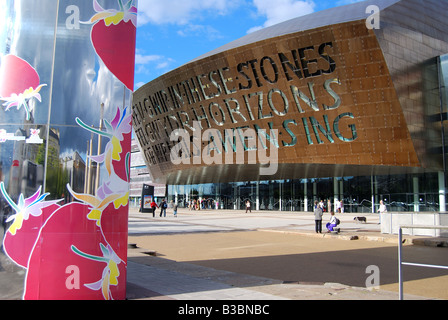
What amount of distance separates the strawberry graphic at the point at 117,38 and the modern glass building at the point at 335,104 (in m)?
25.4

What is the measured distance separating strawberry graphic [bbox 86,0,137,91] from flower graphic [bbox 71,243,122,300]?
2.44 m

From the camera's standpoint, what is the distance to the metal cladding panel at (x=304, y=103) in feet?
94.7

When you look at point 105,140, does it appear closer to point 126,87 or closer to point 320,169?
point 126,87

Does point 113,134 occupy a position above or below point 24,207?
above

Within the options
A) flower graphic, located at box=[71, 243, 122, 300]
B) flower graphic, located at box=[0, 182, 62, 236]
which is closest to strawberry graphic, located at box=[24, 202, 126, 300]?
flower graphic, located at box=[71, 243, 122, 300]

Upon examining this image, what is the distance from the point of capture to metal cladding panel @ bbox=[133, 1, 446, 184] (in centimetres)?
2886

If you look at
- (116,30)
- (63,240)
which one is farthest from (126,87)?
(63,240)

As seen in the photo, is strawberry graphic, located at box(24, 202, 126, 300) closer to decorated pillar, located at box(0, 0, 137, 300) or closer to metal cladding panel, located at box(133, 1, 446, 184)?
decorated pillar, located at box(0, 0, 137, 300)

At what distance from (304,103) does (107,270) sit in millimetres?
28762

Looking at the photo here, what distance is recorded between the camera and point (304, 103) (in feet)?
105

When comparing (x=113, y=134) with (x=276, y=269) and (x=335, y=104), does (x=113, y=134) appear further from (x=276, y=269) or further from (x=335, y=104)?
(x=335, y=104)

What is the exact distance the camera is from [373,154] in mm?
30812

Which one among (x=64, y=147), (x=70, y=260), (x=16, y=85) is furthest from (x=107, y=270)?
(x=16, y=85)
